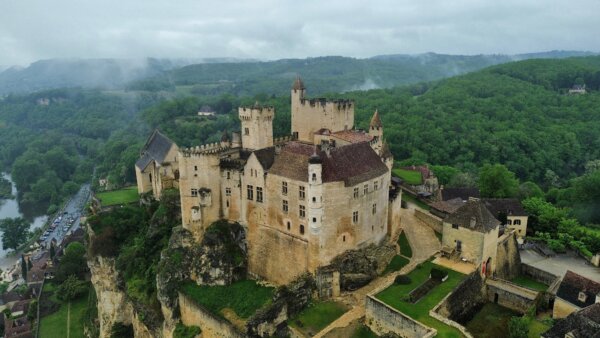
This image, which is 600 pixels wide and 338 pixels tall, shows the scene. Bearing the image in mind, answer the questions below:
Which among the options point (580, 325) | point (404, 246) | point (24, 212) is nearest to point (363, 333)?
point (404, 246)

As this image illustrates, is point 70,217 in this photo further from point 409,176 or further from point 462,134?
point 462,134

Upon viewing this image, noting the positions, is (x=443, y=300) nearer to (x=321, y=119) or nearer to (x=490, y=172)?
(x=321, y=119)

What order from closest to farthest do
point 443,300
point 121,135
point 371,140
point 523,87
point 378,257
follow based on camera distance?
point 443,300, point 378,257, point 371,140, point 523,87, point 121,135

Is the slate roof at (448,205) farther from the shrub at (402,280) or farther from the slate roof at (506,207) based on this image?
the shrub at (402,280)

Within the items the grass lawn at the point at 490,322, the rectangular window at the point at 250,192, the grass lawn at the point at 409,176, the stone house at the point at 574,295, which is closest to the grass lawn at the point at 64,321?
the rectangular window at the point at 250,192

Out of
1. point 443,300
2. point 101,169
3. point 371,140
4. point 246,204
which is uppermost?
point 371,140

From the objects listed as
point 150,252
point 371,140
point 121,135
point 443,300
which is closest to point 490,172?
point 371,140

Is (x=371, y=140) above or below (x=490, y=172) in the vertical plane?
above
